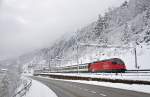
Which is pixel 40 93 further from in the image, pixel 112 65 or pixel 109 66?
pixel 109 66

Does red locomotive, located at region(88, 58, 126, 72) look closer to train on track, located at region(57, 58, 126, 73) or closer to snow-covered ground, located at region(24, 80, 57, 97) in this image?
train on track, located at region(57, 58, 126, 73)

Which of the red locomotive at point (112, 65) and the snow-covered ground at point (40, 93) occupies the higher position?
the red locomotive at point (112, 65)

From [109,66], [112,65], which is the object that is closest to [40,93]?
[112,65]

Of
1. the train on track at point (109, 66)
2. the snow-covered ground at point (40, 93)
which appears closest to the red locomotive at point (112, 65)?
the train on track at point (109, 66)

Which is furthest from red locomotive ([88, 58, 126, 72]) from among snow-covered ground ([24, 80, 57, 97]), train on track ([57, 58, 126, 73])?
snow-covered ground ([24, 80, 57, 97])

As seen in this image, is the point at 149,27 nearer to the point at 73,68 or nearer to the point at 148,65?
the point at 148,65

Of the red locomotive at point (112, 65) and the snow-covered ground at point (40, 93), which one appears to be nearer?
the snow-covered ground at point (40, 93)

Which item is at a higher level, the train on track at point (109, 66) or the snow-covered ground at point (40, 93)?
the train on track at point (109, 66)

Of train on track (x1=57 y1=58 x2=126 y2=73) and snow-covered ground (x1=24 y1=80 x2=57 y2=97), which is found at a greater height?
train on track (x1=57 y1=58 x2=126 y2=73)

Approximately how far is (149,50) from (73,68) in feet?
78.8

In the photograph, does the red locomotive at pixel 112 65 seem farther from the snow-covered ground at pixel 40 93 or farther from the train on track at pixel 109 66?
the snow-covered ground at pixel 40 93

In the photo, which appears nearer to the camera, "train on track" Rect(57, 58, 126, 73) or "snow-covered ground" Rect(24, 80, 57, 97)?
"snow-covered ground" Rect(24, 80, 57, 97)

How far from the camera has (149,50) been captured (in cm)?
7394

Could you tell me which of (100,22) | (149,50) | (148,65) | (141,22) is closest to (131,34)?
(141,22)
